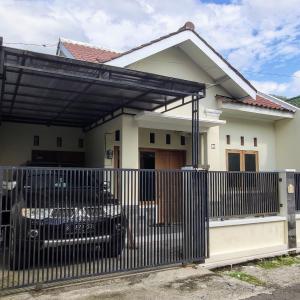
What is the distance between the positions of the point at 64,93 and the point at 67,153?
4.30 m

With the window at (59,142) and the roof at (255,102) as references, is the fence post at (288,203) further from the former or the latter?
the window at (59,142)

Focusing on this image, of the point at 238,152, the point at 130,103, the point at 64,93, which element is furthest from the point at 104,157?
the point at 238,152

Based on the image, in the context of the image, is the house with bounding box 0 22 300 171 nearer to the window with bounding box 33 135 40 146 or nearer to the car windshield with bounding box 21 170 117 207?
the window with bounding box 33 135 40 146

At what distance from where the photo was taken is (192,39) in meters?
10.3

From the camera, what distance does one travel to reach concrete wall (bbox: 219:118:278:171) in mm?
12469

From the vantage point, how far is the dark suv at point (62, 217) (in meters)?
5.54

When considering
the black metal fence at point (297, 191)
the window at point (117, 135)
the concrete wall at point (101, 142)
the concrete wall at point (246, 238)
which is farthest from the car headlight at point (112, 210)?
the black metal fence at point (297, 191)

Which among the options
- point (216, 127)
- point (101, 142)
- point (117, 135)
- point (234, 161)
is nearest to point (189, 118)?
point (216, 127)

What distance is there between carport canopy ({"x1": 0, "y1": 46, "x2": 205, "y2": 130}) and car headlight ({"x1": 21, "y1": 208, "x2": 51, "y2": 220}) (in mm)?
2357

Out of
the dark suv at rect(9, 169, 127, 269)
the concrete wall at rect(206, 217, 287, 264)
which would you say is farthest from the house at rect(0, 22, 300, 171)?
the dark suv at rect(9, 169, 127, 269)

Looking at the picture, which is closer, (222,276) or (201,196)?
(222,276)

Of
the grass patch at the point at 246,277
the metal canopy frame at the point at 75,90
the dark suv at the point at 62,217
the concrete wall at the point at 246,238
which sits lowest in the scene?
the grass patch at the point at 246,277

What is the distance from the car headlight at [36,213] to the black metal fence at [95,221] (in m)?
0.01

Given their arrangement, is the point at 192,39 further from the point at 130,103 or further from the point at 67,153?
the point at 67,153
